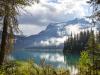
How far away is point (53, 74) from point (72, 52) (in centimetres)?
14167

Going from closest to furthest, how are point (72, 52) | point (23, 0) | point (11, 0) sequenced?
point (11, 0)
point (23, 0)
point (72, 52)

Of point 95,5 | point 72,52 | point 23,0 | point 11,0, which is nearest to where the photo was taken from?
point 11,0

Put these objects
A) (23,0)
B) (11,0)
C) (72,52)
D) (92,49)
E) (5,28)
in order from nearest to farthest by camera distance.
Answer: (11,0) → (23,0) → (5,28) → (92,49) → (72,52)

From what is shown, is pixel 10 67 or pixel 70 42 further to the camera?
pixel 70 42

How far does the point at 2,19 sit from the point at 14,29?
2.99ft

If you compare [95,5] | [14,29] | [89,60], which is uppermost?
[95,5]

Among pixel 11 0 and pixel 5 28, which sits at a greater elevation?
pixel 11 0

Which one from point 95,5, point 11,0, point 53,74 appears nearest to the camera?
point 11,0

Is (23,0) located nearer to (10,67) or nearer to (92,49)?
(10,67)

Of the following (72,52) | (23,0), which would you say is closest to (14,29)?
(23,0)

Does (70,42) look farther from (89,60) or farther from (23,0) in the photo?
(23,0)

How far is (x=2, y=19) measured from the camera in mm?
15031

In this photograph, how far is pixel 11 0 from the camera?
432 inches

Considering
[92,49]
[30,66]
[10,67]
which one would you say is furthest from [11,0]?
[92,49]
